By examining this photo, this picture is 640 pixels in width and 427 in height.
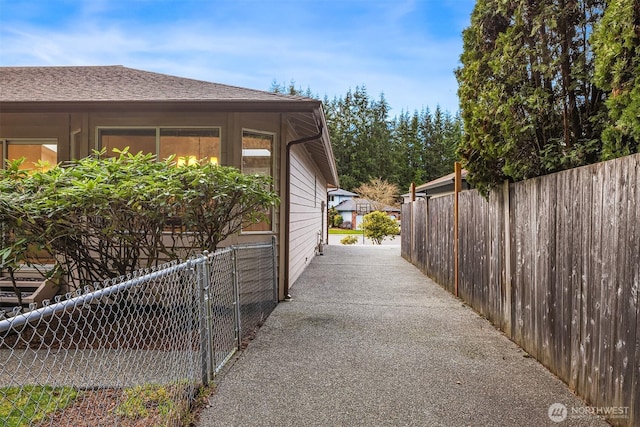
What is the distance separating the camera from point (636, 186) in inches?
→ 92.7

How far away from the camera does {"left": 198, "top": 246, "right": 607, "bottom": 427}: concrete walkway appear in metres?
2.73

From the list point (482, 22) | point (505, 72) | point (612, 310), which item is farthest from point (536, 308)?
point (482, 22)

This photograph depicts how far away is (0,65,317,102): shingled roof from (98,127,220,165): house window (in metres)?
0.53

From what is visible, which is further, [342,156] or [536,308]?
[342,156]

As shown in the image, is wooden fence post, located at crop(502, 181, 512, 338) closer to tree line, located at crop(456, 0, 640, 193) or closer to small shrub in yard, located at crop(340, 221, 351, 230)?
tree line, located at crop(456, 0, 640, 193)

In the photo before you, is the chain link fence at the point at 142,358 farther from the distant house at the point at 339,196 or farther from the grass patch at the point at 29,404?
the distant house at the point at 339,196

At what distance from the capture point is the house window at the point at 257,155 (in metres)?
6.24

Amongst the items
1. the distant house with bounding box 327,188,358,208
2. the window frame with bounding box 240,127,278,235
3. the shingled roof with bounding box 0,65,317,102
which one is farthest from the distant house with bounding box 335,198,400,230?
the window frame with bounding box 240,127,278,235

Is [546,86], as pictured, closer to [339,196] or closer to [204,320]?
[204,320]

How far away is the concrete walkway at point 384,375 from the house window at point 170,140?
2.76m

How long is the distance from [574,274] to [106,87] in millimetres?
7238

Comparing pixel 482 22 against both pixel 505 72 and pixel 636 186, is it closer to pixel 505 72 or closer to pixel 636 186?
pixel 505 72

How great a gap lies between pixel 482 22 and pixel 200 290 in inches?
167

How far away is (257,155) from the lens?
641cm
